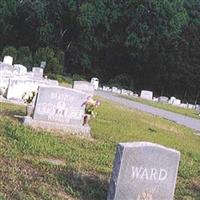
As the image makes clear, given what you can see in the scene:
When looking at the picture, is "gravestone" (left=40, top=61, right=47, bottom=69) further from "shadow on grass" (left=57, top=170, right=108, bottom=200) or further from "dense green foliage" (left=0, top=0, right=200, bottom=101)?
"shadow on grass" (left=57, top=170, right=108, bottom=200)

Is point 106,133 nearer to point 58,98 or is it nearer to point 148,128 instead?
point 58,98

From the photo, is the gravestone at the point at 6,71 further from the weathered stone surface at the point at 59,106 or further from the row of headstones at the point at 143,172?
the row of headstones at the point at 143,172

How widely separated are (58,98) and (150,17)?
174 ft

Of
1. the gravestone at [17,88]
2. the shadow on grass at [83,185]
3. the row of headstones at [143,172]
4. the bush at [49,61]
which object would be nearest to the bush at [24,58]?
the bush at [49,61]

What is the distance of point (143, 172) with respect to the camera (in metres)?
7.64

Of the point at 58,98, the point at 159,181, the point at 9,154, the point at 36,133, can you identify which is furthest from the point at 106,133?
the point at 159,181

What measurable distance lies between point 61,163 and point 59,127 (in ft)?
12.6

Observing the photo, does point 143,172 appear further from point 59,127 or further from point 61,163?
point 59,127

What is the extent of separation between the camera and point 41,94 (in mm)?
13086

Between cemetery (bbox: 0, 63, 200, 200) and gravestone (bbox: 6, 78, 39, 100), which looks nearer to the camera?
cemetery (bbox: 0, 63, 200, 200)

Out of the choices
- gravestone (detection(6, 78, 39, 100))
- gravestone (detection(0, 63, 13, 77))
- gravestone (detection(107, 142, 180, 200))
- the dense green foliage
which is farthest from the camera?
the dense green foliage

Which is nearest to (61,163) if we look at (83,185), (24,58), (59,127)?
(83,185)

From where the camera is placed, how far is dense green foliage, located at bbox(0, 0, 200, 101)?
62250 mm

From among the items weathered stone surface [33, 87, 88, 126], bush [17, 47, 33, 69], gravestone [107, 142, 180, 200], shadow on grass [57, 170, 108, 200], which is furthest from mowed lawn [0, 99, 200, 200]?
bush [17, 47, 33, 69]
